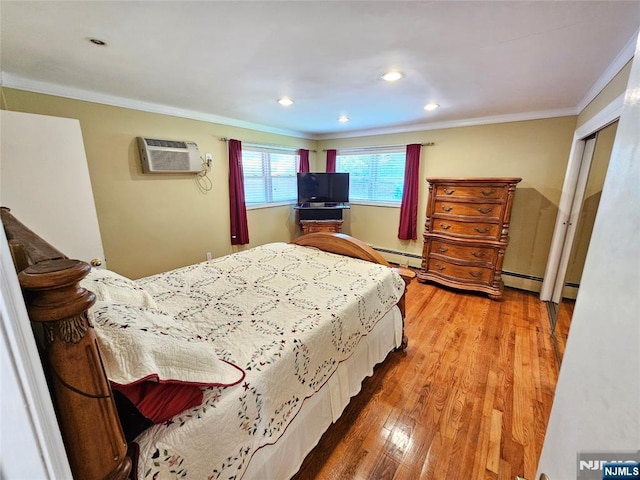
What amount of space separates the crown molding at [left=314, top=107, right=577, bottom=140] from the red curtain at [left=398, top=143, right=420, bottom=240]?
0.29m

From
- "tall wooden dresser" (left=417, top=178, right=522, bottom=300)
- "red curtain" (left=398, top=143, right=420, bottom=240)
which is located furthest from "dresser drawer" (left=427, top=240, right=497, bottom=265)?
"red curtain" (left=398, top=143, right=420, bottom=240)

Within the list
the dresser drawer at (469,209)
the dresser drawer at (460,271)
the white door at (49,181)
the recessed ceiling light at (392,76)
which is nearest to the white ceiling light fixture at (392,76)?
the recessed ceiling light at (392,76)

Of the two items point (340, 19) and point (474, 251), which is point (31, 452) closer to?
point (340, 19)

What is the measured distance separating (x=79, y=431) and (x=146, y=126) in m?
3.05

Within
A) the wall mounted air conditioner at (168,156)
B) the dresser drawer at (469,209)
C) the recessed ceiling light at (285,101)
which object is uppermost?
the recessed ceiling light at (285,101)

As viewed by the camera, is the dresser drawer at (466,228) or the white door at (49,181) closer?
the white door at (49,181)

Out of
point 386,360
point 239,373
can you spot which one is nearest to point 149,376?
point 239,373

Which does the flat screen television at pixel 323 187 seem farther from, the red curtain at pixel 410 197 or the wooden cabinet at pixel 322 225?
the red curtain at pixel 410 197

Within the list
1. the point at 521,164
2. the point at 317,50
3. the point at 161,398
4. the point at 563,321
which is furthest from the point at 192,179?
the point at 563,321

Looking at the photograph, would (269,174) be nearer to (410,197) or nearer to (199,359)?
(410,197)

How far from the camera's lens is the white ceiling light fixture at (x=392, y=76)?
191cm

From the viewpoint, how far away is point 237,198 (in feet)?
12.1

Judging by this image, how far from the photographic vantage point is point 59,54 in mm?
1622

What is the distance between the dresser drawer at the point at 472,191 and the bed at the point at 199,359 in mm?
1830
